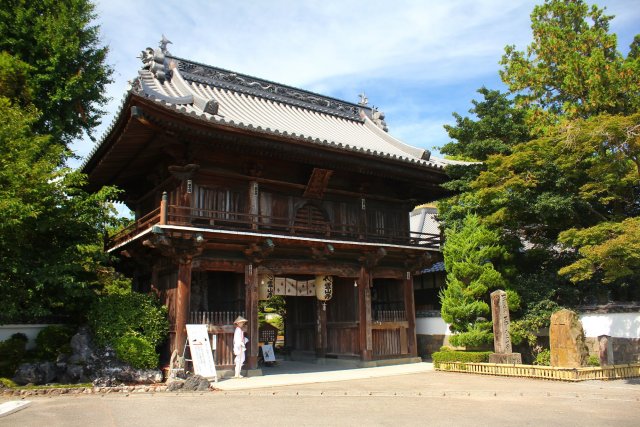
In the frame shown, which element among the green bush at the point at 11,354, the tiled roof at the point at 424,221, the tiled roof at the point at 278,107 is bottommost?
the green bush at the point at 11,354

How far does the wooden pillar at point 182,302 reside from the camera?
47.0ft

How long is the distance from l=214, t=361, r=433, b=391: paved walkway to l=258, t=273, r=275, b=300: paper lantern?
2.45 metres

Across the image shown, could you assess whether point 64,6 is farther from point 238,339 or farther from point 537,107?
point 537,107

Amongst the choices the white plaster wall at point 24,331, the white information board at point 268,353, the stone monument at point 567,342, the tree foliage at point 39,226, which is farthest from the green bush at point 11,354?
the stone monument at point 567,342

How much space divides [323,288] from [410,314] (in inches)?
153

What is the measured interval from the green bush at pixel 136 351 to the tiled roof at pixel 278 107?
686 cm

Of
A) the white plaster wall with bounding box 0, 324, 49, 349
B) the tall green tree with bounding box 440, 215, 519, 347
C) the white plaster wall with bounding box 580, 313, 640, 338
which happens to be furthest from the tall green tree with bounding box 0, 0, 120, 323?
the white plaster wall with bounding box 580, 313, 640, 338

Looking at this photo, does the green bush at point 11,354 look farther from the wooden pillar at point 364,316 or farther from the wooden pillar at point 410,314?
the wooden pillar at point 410,314

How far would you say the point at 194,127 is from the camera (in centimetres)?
1380

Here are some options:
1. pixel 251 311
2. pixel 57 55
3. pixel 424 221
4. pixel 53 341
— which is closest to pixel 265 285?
pixel 251 311

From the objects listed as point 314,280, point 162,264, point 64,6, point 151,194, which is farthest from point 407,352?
point 64,6

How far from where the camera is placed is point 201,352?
13.7 meters

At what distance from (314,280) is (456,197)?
7.08 m

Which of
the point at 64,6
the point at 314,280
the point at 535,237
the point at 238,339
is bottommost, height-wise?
the point at 238,339
